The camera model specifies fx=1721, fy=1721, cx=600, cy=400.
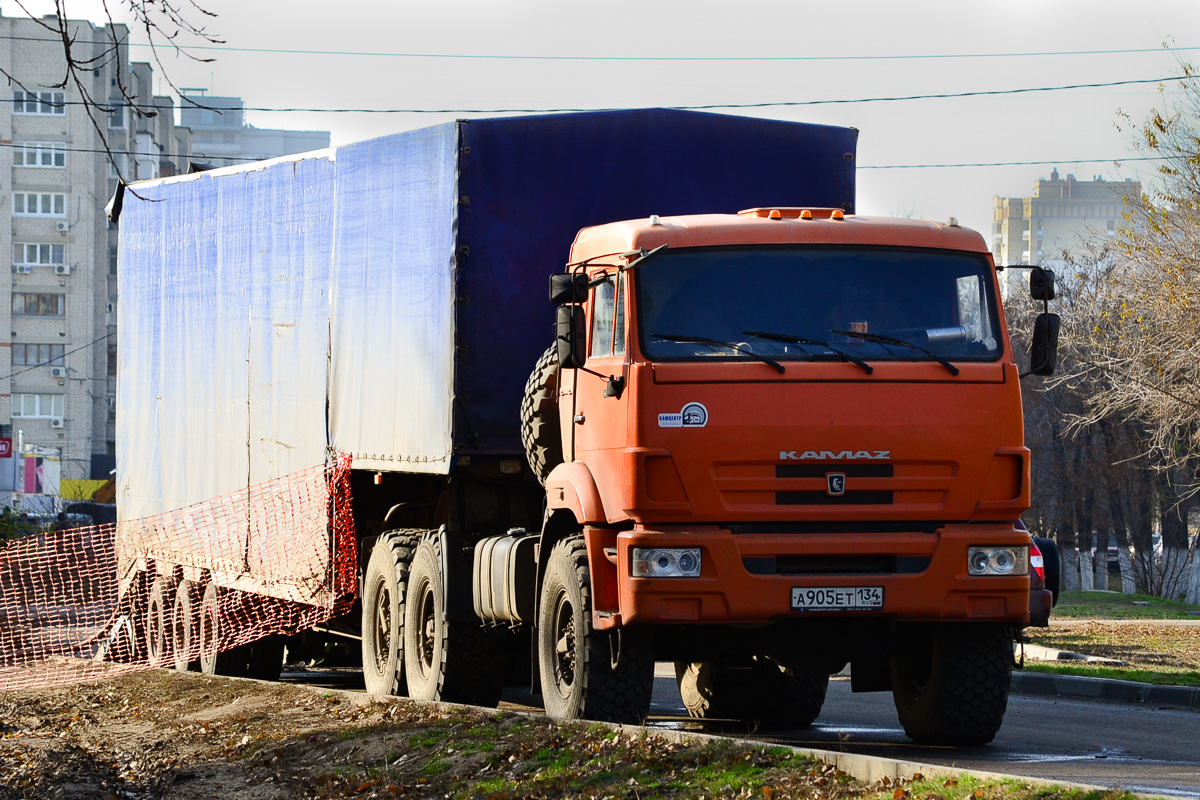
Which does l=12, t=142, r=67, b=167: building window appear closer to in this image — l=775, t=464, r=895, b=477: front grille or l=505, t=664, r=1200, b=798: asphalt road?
l=505, t=664, r=1200, b=798: asphalt road

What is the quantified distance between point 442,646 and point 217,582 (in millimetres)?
4482

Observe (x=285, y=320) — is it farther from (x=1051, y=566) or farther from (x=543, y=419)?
(x=1051, y=566)

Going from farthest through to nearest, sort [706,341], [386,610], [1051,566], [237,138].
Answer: [237,138], [386,610], [1051,566], [706,341]

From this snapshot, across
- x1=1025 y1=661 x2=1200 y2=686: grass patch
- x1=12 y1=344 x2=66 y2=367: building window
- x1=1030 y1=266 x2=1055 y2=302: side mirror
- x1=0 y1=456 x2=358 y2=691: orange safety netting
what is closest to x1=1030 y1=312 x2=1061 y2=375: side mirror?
x1=1030 y1=266 x2=1055 y2=302: side mirror

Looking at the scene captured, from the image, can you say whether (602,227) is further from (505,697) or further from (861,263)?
(505,697)

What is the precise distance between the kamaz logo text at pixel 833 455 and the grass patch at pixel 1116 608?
61.0ft

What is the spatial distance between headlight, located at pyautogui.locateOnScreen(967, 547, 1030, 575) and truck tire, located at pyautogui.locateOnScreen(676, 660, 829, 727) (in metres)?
2.76

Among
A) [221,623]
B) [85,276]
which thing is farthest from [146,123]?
[221,623]

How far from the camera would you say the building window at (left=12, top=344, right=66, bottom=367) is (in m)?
83.1

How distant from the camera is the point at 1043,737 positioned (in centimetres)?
1120

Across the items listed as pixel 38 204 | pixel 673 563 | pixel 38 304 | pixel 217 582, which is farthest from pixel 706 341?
pixel 38 204

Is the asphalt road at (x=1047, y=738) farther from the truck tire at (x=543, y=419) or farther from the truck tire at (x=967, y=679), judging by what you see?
the truck tire at (x=543, y=419)

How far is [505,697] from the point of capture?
587 inches

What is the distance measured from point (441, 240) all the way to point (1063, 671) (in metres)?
8.88
